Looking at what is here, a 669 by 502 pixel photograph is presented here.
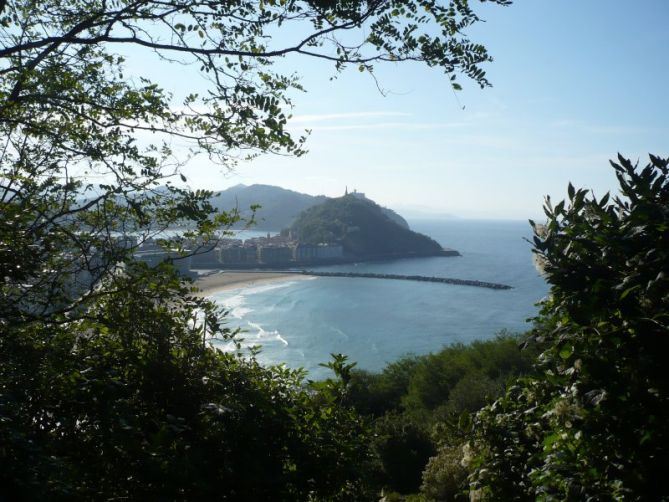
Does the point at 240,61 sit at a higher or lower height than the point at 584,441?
higher

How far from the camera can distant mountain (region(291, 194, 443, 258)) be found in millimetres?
72125

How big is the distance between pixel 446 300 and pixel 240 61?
41053 mm

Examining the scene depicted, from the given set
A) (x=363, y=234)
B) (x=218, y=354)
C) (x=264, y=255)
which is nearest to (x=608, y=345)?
(x=218, y=354)

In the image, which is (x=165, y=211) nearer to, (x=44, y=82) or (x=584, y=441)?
(x=44, y=82)

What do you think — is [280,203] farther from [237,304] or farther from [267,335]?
[267,335]

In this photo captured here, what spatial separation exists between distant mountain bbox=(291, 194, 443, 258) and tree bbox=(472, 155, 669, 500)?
6736 centimetres

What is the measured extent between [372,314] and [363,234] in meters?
37.7

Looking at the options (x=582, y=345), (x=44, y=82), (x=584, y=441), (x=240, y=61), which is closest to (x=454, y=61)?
(x=240, y=61)

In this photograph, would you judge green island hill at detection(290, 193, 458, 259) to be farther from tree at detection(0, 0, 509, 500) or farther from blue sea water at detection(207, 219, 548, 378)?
tree at detection(0, 0, 509, 500)

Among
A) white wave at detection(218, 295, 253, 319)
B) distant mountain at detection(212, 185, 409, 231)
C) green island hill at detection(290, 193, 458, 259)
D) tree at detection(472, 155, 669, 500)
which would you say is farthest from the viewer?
distant mountain at detection(212, 185, 409, 231)

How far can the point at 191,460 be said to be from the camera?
2027mm

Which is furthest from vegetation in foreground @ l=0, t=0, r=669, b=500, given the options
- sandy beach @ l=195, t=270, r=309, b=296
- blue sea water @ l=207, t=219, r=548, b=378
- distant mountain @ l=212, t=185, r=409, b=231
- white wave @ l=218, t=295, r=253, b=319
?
distant mountain @ l=212, t=185, r=409, b=231

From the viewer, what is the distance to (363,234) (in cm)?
7438

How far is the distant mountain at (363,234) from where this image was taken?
72125 millimetres
